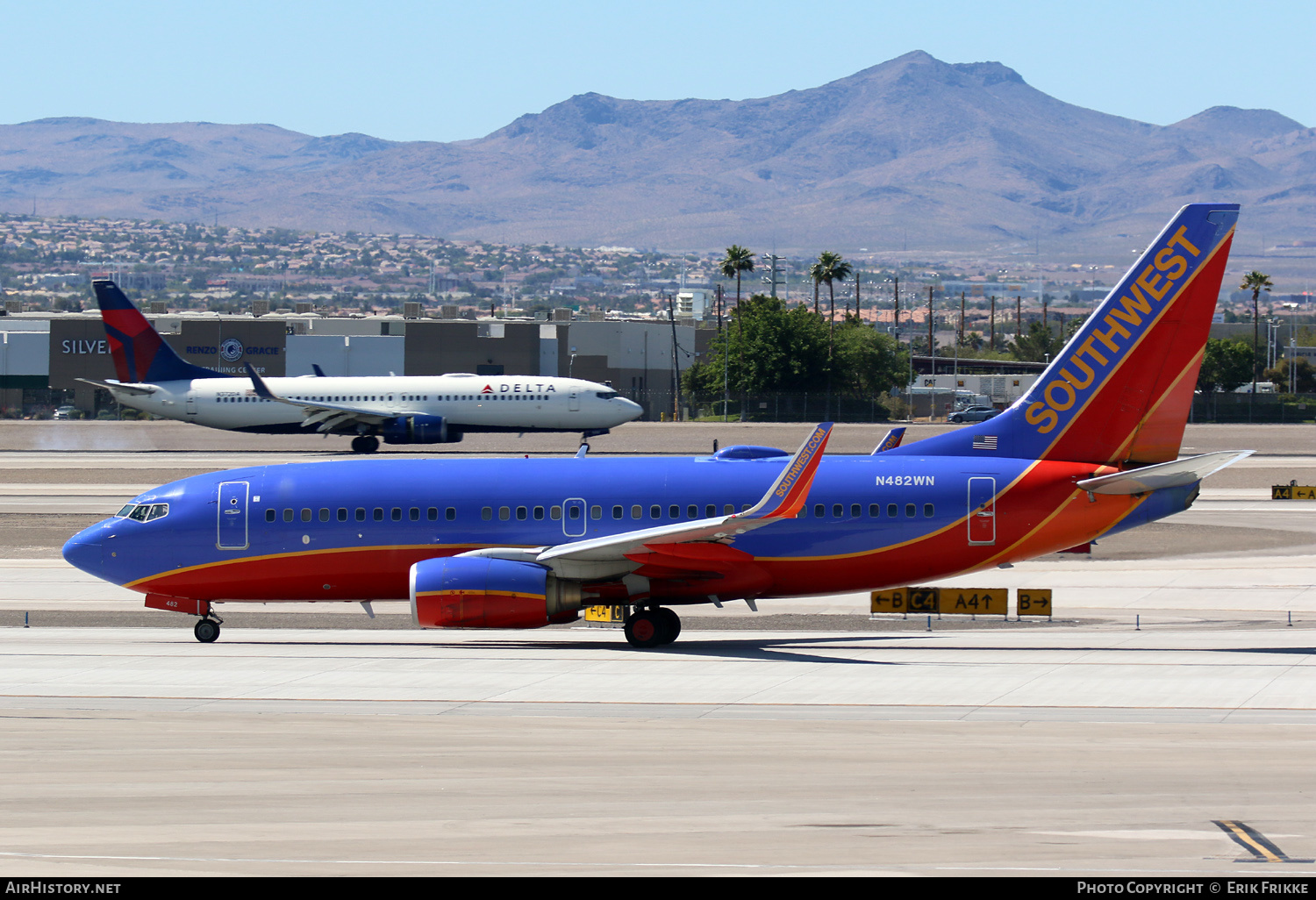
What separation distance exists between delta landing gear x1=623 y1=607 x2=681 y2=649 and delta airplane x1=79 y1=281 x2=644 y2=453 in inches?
2136

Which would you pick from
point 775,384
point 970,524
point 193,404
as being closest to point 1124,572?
point 970,524

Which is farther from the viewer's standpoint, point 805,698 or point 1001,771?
point 805,698

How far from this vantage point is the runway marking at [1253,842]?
548 inches

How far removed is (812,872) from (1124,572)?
99.8 ft

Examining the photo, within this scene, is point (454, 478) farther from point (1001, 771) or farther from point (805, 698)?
point (1001, 771)

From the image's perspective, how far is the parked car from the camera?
11469cm

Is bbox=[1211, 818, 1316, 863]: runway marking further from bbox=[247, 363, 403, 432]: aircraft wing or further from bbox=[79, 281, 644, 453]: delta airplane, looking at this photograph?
bbox=[247, 363, 403, 432]: aircraft wing

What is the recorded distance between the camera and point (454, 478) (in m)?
29.5

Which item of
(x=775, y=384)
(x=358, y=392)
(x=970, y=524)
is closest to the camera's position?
(x=970, y=524)

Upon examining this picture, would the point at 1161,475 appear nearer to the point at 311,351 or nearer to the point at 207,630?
the point at 207,630

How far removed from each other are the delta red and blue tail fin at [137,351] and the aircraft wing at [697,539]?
57.8 metres

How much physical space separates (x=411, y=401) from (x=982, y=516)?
189 ft

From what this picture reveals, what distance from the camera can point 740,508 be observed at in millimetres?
28562

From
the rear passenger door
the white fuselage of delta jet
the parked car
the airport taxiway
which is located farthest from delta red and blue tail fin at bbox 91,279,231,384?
the parked car
